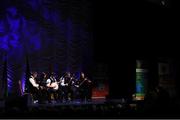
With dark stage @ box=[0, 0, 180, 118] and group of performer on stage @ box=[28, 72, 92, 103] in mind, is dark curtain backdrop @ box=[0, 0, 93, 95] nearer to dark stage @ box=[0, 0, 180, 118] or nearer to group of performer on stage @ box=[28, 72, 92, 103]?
dark stage @ box=[0, 0, 180, 118]

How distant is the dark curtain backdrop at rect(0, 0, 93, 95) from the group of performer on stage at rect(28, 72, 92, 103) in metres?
0.66

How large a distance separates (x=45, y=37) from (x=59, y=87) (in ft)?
8.04

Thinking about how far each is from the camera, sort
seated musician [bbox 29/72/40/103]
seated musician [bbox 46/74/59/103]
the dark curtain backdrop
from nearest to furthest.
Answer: seated musician [bbox 29/72/40/103]
seated musician [bbox 46/74/59/103]
the dark curtain backdrop

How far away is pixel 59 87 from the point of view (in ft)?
50.3

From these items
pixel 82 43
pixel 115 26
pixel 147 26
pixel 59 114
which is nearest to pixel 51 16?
pixel 82 43

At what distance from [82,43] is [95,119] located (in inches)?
510


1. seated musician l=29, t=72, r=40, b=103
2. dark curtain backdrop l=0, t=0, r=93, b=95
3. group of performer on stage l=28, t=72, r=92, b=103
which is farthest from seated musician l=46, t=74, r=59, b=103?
dark curtain backdrop l=0, t=0, r=93, b=95

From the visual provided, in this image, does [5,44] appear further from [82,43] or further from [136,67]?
[136,67]

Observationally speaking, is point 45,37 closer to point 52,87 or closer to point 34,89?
point 52,87

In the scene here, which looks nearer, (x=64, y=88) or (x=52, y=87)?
(x=52, y=87)

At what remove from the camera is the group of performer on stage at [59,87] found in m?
14.6

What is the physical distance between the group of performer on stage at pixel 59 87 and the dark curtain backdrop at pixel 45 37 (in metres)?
0.66

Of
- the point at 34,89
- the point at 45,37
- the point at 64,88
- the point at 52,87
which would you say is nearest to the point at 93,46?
the point at 45,37

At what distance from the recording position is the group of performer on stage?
47.8 ft
